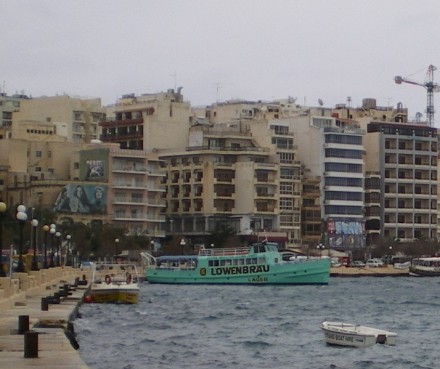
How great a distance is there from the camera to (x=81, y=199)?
14100cm

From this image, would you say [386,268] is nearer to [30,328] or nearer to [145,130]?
[145,130]

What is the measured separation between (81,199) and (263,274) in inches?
1476

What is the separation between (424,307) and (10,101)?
10581cm

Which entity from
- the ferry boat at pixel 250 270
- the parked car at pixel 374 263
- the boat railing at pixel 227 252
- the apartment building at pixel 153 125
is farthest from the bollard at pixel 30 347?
the apartment building at pixel 153 125

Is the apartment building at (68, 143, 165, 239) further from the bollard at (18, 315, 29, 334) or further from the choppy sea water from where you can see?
the bollard at (18, 315, 29, 334)

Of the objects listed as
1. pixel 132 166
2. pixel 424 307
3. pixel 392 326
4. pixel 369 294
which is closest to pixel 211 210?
pixel 132 166

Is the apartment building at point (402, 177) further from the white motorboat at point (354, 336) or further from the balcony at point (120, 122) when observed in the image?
the white motorboat at point (354, 336)

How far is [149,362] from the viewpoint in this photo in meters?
38.6

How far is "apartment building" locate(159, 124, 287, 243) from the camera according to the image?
152 m

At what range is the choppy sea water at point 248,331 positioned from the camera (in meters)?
40.2

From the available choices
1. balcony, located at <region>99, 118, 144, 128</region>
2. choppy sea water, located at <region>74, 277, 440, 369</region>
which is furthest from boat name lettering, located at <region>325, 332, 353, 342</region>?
balcony, located at <region>99, 118, 144, 128</region>

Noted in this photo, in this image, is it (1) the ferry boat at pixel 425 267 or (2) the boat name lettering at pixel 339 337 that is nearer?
(2) the boat name lettering at pixel 339 337

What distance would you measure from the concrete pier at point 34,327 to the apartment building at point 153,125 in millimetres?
92027

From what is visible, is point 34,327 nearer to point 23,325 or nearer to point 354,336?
point 23,325
